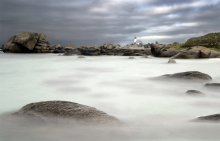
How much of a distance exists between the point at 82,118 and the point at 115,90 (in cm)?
437

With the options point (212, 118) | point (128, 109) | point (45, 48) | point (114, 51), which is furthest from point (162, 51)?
point (212, 118)

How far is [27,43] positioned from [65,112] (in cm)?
4936

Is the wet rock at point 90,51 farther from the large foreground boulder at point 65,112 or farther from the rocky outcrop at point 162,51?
the large foreground boulder at point 65,112

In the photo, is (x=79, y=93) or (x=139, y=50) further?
(x=139, y=50)

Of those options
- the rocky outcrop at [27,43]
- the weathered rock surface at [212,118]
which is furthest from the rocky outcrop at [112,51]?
the weathered rock surface at [212,118]

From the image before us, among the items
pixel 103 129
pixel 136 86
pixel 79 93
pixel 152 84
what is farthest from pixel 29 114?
pixel 152 84

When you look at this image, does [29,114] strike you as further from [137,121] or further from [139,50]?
[139,50]

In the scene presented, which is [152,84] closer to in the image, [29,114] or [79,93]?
[79,93]

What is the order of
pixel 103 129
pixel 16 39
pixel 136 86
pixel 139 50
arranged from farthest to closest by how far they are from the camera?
pixel 16 39 < pixel 139 50 < pixel 136 86 < pixel 103 129

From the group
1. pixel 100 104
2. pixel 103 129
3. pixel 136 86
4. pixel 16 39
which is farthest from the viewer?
pixel 16 39

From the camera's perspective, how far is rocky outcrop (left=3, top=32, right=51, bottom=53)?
53881 mm

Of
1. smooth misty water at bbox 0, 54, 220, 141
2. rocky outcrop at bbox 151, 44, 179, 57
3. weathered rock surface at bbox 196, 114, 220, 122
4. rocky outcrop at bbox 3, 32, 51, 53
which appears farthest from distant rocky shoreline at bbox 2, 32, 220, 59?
weathered rock surface at bbox 196, 114, 220, 122

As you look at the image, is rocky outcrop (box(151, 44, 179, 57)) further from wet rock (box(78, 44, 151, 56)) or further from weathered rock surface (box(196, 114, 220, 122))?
weathered rock surface (box(196, 114, 220, 122))

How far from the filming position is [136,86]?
38.5 feet
